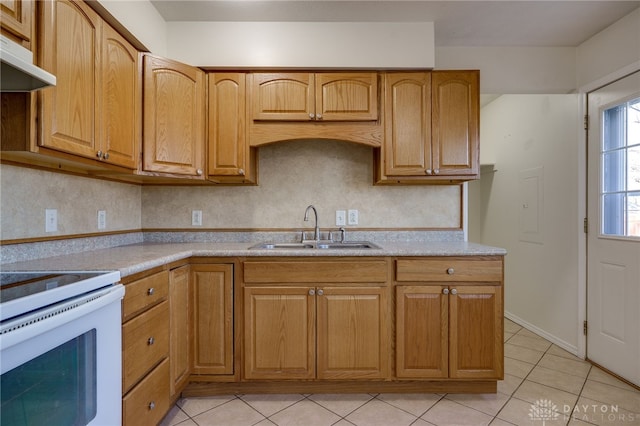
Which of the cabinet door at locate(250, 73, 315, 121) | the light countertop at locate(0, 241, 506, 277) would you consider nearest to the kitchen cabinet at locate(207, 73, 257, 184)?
the cabinet door at locate(250, 73, 315, 121)

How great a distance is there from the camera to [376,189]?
250cm

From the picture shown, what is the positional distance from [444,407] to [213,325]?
1494 mm

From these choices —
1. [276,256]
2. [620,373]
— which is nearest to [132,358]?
[276,256]

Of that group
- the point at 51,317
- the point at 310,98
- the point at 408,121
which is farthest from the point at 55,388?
the point at 408,121

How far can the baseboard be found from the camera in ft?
8.48

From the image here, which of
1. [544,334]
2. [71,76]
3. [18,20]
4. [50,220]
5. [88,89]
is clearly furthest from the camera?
[544,334]

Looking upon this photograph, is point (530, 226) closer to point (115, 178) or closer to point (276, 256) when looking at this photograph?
point (276, 256)

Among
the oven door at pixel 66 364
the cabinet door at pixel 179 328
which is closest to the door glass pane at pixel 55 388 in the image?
the oven door at pixel 66 364

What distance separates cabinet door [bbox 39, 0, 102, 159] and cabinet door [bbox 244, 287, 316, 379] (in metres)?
1.17

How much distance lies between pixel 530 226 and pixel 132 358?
3.49 meters

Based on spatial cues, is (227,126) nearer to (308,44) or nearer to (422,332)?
(308,44)

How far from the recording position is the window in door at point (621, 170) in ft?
6.89

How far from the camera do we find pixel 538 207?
2969 mm

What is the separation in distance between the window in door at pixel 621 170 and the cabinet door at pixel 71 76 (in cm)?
334
